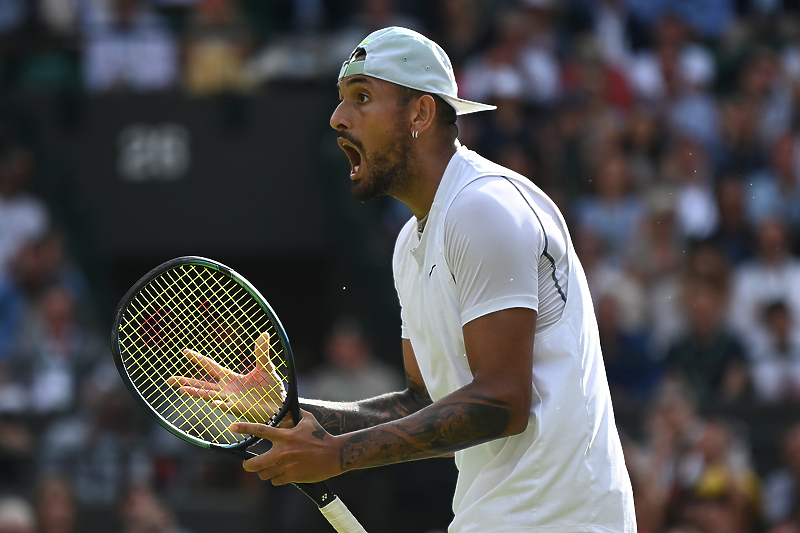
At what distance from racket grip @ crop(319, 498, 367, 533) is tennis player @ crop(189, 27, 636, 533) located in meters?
0.33

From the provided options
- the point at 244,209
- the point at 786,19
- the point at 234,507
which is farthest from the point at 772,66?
the point at 234,507

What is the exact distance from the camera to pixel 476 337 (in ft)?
10.0

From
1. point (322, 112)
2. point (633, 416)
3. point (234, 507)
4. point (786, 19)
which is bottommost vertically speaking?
point (234, 507)

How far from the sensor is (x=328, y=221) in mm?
10656

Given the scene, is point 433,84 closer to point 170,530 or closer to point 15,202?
point 170,530

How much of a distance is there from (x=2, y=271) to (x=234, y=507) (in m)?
2.91

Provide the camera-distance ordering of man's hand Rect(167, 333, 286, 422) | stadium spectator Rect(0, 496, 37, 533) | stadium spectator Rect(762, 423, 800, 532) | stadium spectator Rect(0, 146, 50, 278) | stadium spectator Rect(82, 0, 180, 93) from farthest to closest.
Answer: stadium spectator Rect(82, 0, 180, 93) → stadium spectator Rect(0, 146, 50, 278) → stadium spectator Rect(0, 496, 37, 533) → stadium spectator Rect(762, 423, 800, 532) → man's hand Rect(167, 333, 286, 422)

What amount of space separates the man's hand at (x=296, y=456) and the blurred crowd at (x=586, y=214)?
4.09 m

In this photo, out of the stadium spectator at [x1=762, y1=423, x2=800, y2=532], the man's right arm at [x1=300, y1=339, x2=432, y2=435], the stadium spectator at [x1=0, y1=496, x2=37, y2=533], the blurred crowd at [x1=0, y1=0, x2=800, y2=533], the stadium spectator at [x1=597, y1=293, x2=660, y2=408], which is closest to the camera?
the man's right arm at [x1=300, y1=339, x2=432, y2=435]

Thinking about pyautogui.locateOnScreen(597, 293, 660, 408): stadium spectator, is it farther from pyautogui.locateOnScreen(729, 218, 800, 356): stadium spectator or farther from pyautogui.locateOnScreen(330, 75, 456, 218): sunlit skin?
pyautogui.locateOnScreen(330, 75, 456, 218): sunlit skin

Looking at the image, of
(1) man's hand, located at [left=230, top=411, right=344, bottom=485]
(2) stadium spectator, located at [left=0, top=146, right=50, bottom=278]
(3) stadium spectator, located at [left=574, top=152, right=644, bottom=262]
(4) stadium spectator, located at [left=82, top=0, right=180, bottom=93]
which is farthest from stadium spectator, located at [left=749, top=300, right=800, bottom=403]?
(2) stadium spectator, located at [left=0, top=146, right=50, bottom=278]

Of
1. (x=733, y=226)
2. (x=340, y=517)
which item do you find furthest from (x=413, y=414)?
(x=733, y=226)

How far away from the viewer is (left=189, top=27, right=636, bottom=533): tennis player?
9.95ft

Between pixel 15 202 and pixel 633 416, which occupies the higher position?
pixel 15 202
